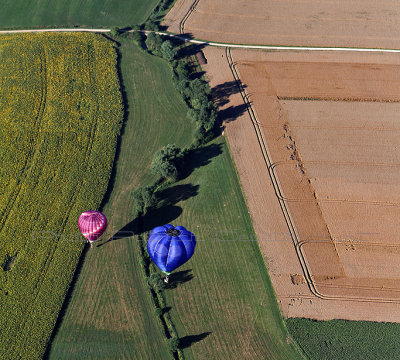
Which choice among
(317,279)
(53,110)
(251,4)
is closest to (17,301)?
(53,110)

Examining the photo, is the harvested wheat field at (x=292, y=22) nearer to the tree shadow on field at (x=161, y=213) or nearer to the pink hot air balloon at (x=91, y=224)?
the tree shadow on field at (x=161, y=213)

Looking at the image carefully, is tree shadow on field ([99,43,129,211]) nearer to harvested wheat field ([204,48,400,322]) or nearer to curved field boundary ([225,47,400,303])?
harvested wheat field ([204,48,400,322])

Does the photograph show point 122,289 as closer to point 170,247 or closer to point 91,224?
point 91,224

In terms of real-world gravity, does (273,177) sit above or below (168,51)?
below

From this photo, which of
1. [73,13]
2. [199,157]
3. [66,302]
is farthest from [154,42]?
[66,302]

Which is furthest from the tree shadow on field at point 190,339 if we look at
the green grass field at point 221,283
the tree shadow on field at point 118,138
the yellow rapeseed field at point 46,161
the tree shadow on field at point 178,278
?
the tree shadow on field at point 118,138

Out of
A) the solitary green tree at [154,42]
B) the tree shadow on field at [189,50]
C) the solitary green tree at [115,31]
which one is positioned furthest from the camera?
the solitary green tree at [115,31]
